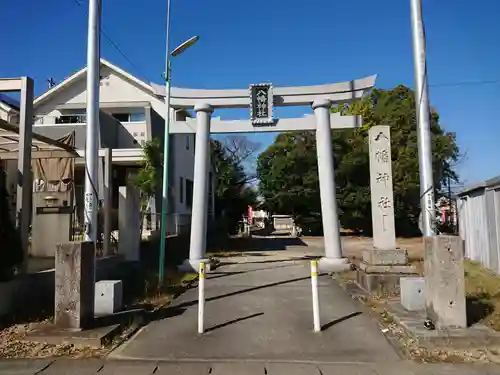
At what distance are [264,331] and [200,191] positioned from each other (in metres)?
7.52

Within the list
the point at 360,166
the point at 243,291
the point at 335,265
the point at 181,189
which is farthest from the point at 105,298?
the point at 360,166

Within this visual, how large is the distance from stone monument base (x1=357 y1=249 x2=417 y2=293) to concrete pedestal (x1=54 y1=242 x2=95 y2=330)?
598 cm

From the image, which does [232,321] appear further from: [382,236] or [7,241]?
[382,236]

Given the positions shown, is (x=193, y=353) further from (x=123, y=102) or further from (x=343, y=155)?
(x=343, y=155)

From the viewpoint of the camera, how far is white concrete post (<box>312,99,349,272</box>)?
13930 millimetres

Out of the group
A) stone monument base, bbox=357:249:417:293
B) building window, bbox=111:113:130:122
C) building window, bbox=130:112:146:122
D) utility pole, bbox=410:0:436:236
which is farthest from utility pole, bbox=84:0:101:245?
building window, bbox=111:113:130:122

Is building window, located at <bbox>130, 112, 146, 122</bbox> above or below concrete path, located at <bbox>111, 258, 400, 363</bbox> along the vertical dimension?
above

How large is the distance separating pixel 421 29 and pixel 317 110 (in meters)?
6.50

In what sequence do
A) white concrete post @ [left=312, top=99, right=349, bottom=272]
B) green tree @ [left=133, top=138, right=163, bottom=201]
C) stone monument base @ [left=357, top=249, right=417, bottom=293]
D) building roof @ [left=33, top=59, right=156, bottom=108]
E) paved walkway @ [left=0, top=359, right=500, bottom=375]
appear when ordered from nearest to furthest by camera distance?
1. paved walkway @ [left=0, top=359, right=500, bottom=375]
2. stone monument base @ [left=357, top=249, right=417, bottom=293]
3. white concrete post @ [left=312, top=99, right=349, bottom=272]
4. green tree @ [left=133, top=138, right=163, bottom=201]
5. building roof @ [left=33, top=59, right=156, bottom=108]

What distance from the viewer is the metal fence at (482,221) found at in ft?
39.8

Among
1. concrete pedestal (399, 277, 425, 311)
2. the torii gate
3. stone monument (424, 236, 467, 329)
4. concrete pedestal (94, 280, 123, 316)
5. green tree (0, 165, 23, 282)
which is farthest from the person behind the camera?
the torii gate

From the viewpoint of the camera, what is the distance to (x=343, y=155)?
111 ft

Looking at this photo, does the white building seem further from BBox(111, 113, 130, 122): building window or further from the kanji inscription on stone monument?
the kanji inscription on stone monument

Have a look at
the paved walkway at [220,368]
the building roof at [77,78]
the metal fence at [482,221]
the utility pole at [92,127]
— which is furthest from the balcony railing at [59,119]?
the paved walkway at [220,368]
